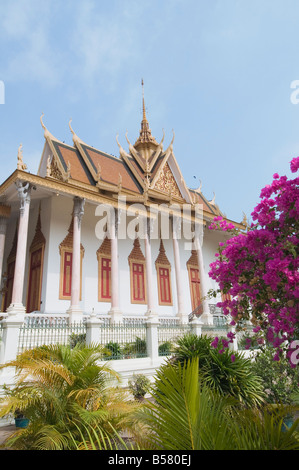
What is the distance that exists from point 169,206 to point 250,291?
42.9 feet

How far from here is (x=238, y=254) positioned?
4.09 metres

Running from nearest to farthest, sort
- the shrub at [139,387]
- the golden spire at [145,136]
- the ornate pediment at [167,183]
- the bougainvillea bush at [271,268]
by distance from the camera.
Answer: the bougainvillea bush at [271,268], the shrub at [139,387], the ornate pediment at [167,183], the golden spire at [145,136]

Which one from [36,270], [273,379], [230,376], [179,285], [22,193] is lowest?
[273,379]

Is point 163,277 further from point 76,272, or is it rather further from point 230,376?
point 230,376

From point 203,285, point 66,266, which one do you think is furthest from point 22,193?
point 203,285

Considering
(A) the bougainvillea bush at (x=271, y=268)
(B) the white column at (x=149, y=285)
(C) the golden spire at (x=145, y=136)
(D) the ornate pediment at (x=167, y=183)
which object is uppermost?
(C) the golden spire at (x=145, y=136)

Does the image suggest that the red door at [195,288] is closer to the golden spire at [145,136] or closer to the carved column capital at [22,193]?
the golden spire at [145,136]

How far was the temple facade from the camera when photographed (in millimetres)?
12742

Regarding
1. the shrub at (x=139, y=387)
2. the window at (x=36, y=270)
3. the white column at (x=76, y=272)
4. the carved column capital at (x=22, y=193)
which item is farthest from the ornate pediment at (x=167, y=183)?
the shrub at (x=139, y=387)

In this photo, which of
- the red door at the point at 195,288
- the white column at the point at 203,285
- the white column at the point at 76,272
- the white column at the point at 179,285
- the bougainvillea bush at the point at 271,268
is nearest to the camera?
the bougainvillea bush at the point at 271,268

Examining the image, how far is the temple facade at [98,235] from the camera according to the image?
1274 cm

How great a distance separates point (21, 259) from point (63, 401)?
7.77 m

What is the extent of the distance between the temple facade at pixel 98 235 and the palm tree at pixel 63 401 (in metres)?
6.58

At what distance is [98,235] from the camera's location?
15.2 meters
